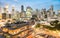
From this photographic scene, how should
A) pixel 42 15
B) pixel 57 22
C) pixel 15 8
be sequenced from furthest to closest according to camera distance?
pixel 15 8 < pixel 42 15 < pixel 57 22

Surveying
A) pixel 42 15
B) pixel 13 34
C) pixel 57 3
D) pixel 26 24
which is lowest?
pixel 13 34

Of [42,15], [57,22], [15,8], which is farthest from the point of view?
[15,8]

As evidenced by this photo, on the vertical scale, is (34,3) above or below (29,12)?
above

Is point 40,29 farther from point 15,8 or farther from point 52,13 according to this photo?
point 15,8

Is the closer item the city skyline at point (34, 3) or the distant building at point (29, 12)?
the city skyline at point (34, 3)

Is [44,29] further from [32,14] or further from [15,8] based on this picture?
[15,8]

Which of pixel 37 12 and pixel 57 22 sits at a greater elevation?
pixel 37 12

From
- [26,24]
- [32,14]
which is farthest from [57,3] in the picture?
[26,24]

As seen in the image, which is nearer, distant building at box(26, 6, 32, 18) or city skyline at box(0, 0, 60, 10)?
city skyline at box(0, 0, 60, 10)

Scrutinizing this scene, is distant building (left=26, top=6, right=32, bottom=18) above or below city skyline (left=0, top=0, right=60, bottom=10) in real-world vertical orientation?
below

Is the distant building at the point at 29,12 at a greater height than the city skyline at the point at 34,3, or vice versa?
the city skyline at the point at 34,3

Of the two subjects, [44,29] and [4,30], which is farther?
[4,30]
